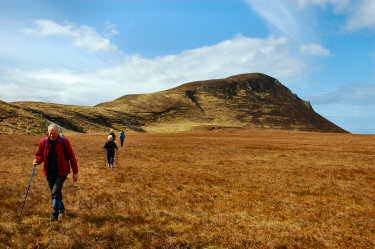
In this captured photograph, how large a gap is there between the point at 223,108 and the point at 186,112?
2928 cm

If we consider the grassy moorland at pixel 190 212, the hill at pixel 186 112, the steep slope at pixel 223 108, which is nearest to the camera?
the grassy moorland at pixel 190 212

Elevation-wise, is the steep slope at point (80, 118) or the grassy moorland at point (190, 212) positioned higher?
the steep slope at point (80, 118)

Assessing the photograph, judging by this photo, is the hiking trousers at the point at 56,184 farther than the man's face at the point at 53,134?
Yes

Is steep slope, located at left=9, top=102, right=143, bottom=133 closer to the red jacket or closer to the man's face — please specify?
the red jacket

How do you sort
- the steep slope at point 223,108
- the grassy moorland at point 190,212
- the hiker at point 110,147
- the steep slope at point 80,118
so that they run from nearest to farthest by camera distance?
the grassy moorland at point 190,212
the hiker at point 110,147
the steep slope at point 80,118
the steep slope at point 223,108

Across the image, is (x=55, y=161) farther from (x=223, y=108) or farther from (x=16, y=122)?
(x=223, y=108)

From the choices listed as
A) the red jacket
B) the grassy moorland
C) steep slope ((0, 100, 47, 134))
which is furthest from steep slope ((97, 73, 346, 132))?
the red jacket

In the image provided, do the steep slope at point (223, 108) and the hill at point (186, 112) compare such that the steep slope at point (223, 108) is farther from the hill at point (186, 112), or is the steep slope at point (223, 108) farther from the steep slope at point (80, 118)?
the steep slope at point (80, 118)

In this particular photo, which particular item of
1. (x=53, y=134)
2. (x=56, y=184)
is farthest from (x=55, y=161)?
Result: (x=53, y=134)

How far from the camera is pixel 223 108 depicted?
167 metres

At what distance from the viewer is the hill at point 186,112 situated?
3550 inches

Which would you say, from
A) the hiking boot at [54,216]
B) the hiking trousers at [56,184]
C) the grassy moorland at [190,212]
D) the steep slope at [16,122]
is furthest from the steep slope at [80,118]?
the hiking boot at [54,216]

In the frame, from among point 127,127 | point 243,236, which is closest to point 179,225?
point 243,236

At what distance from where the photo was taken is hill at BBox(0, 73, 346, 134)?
90163 millimetres
